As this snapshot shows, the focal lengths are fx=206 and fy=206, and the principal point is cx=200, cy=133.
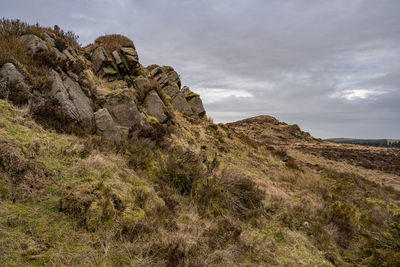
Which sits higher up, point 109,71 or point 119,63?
point 119,63

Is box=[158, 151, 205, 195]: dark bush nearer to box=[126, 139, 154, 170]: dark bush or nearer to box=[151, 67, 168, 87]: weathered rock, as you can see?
box=[126, 139, 154, 170]: dark bush

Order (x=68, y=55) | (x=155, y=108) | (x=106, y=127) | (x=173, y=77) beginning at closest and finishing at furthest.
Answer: (x=106, y=127)
(x=68, y=55)
(x=155, y=108)
(x=173, y=77)

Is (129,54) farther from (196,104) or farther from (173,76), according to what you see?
(196,104)

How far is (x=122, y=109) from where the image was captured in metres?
9.89

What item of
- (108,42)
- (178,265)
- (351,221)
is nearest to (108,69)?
(108,42)

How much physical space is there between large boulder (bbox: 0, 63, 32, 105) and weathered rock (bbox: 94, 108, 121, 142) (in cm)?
222

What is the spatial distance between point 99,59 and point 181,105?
26.4 feet

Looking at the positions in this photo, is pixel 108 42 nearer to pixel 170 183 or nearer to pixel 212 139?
pixel 212 139

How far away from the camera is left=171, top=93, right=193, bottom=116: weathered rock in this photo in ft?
62.8

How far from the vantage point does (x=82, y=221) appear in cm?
377

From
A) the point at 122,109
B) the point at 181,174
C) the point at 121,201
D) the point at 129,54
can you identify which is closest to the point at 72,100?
the point at 122,109

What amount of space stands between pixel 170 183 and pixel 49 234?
12.3 ft

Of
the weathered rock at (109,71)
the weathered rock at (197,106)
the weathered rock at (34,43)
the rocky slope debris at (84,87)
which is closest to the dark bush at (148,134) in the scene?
the rocky slope debris at (84,87)

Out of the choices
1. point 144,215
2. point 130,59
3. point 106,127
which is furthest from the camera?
point 130,59
